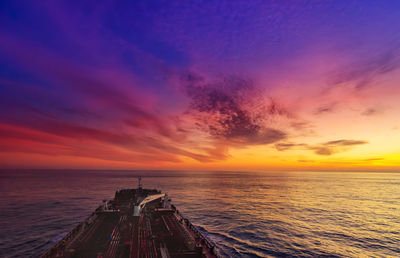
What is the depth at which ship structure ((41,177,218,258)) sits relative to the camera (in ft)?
92.7

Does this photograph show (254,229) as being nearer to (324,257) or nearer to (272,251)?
(272,251)

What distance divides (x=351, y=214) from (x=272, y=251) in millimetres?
51043

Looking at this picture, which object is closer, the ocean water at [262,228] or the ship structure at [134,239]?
the ship structure at [134,239]

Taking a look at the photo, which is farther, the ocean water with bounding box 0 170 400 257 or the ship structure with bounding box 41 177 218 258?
the ocean water with bounding box 0 170 400 257

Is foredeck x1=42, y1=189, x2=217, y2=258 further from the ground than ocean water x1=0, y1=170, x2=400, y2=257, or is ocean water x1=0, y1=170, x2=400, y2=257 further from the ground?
foredeck x1=42, y1=189, x2=217, y2=258

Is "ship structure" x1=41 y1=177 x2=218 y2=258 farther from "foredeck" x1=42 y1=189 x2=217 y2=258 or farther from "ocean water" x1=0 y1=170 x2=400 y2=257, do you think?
"ocean water" x1=0 y1=170 x2=400 y2=257

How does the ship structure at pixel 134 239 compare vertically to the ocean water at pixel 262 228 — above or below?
above

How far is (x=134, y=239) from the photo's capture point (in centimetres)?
3416

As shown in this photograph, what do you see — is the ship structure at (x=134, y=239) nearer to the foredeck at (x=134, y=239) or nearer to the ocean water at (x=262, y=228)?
the foredeck at (x=134, y=239)

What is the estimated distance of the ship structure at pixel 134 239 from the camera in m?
28.2

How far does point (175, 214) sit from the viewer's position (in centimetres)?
5306

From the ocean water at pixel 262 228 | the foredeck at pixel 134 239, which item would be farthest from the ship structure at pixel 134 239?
the ocean water at pixel 262 228

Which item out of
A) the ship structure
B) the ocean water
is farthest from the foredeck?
the ocean water

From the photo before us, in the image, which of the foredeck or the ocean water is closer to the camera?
the foredeck
